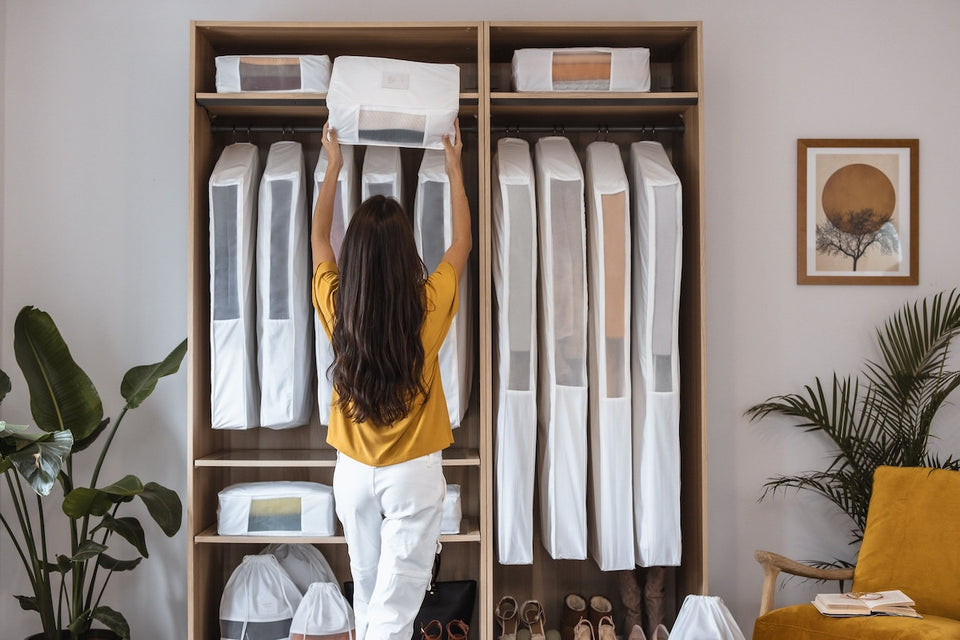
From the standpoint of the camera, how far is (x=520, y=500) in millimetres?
2791

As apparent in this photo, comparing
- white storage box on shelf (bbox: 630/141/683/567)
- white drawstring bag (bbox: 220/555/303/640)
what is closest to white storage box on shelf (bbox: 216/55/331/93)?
white storage box on shelf (bbox: 630/141/683/567)

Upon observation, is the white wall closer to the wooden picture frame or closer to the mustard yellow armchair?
the wooden picture frame

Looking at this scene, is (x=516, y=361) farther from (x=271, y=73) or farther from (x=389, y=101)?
(x=271, y=73)

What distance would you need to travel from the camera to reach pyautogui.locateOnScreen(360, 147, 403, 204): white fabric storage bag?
282 cm

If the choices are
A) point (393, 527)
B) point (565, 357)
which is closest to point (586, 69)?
point (565, 357)

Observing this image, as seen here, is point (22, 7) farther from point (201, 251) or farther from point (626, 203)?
point (626, 203)

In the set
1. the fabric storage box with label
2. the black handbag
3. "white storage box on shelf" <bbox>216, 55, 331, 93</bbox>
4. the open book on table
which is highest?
"white storage box on shelf" <bbox>216, 55, 331, 93</bbox>

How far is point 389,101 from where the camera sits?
8.63 feet

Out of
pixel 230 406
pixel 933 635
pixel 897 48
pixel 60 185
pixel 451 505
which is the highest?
pixel 897 48

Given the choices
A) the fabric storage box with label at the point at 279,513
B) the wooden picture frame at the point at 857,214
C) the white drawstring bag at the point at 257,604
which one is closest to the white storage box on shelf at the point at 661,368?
the wooden picture frame at the point at 857,214

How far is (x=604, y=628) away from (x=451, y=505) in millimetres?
720

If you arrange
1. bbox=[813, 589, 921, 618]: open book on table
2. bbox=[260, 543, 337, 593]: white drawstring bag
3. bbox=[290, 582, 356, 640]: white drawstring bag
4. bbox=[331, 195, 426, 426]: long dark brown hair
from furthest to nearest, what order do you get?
1. bbox=[260, 543, 337, 593]: white drawstring bag
2. bbox=[290, 582, 356, 640]: white drawstring bag
3. bbox=[813, 589, 921, 618]: open book on table
4. bbox=[331, 195, 426, 426]: long dark brown hair

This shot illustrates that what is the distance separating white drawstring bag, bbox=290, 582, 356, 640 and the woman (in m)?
0.51

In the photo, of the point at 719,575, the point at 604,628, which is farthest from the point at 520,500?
the point at 719,575
